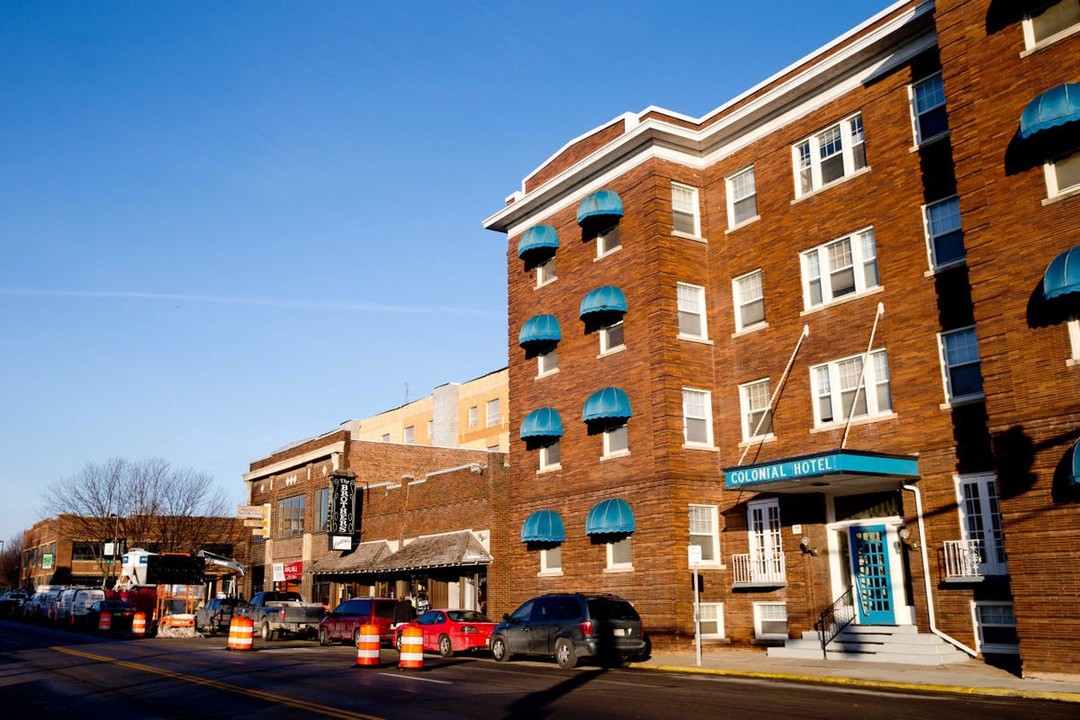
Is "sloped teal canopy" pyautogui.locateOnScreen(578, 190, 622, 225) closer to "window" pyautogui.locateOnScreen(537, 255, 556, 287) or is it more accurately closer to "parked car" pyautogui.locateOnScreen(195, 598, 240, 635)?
"window" pyautogui.locateOnScreen(537, 255, 556, 287)

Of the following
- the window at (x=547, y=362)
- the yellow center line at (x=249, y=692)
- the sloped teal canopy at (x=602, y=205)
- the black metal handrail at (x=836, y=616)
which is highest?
the sloped teal canopy at (x=602, y=205)

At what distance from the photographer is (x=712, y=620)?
27.4m

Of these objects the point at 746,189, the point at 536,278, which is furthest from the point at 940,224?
the point at 536,278

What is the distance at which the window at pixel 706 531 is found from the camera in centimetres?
2806

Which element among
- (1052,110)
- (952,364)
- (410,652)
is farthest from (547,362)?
(1052,110)

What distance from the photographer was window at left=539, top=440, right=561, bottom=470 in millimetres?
32969

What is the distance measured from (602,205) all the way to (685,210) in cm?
263

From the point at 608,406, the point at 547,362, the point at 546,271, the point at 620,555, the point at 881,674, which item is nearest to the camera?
the point at 881,674

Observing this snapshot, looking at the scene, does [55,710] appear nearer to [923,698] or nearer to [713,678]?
[713,678]

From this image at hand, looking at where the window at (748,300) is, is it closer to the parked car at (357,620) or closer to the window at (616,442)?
the window at (616,442)

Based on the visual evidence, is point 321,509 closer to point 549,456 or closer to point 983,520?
point 549,456

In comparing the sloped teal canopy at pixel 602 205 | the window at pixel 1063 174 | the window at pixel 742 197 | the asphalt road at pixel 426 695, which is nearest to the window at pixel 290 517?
the asphalt road at pixel 426 695

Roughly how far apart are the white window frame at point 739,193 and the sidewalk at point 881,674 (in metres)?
12.7

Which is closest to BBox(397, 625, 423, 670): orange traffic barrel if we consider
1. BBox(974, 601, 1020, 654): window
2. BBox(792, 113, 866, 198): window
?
BBox(974, 601, 1020, 654): window
